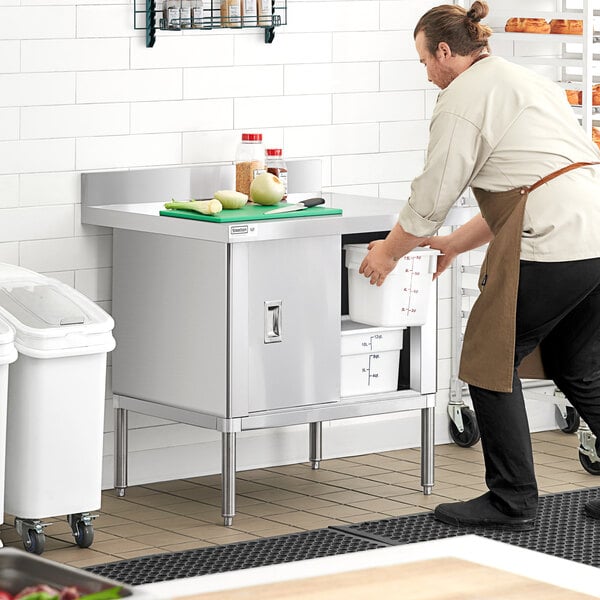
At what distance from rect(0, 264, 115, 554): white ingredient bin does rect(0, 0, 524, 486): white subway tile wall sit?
64cm

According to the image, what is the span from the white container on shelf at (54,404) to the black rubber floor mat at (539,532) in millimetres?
865

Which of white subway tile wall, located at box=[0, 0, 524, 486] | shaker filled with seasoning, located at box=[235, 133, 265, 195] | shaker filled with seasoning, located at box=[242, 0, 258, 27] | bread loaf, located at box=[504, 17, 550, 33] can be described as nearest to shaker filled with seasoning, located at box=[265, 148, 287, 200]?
shaker filled with seasoning, located at box=[235, 133, 265, 195]

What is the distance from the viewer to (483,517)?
14.4 ft

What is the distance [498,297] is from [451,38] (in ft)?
2.57

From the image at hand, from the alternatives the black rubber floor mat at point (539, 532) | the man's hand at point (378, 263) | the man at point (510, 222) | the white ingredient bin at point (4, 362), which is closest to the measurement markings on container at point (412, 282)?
the man's hand at point (378, 263)

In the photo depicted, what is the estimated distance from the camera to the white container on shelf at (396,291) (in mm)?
4754

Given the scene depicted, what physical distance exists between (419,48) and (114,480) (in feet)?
6.10

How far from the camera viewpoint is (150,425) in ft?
16.8

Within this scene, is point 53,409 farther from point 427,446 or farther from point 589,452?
point 589,452

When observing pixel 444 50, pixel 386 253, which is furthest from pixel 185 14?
pixel 386 253

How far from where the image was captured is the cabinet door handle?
4.54 m

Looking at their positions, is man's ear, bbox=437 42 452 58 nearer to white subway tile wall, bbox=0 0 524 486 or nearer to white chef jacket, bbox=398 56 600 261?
white chef jacket, bbox=398 56 600 261

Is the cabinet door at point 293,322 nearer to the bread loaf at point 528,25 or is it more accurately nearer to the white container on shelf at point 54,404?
the white container on shelf at point 54,404

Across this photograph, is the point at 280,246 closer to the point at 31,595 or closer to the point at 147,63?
the point at 147,63
